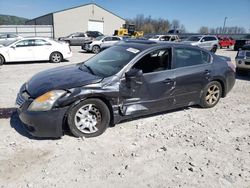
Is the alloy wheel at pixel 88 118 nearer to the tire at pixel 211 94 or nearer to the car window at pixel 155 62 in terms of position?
the car window at pixel 155 62

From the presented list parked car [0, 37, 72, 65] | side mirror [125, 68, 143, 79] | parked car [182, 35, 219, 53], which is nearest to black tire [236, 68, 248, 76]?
side mirror [125, 68, 143, 79]

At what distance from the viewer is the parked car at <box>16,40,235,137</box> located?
11.8 ft

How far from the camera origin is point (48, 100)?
140 inches

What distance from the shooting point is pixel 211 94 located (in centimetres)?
540

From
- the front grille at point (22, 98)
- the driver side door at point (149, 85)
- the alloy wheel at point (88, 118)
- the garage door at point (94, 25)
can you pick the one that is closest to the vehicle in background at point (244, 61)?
the driver side door at point (149, 85)

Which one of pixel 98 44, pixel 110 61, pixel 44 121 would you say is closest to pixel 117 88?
pixel 110 61

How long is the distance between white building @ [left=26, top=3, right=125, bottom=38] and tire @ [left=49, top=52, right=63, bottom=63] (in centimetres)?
2941

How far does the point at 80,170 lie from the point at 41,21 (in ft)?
163

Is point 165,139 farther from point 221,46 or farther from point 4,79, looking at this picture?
point 221,46

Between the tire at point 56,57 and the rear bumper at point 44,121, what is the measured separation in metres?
9.17

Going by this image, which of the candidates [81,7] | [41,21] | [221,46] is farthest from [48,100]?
[41,21]

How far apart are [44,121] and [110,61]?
1.74 m

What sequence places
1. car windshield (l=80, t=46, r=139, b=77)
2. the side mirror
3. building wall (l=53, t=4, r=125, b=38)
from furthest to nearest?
1. building wall (l=53, t=4, r=125, b=38)
2. car windshield (l=80, t=46, r=139, b=77)
3. the side mirror

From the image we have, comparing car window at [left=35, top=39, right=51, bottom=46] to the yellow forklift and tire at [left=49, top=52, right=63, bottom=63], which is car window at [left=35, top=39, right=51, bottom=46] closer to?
tire at [left=49, top=52, right=63, bottom=63]
